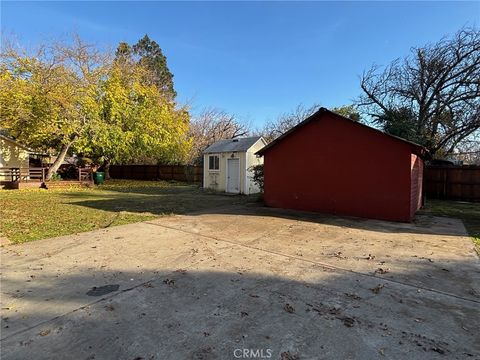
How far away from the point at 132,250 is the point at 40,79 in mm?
16725

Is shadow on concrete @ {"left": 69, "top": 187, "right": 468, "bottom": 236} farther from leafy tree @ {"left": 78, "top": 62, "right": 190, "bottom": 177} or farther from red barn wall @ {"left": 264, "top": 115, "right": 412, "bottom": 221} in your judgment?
leafy tree @ {"left": 78, "top": 62, "right": 190, "bottom": 177}

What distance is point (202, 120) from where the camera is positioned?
3416cm

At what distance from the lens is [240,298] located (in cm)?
366

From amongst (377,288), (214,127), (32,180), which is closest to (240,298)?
(377,288)

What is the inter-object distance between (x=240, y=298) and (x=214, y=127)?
30.6m

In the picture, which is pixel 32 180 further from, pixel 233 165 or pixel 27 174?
pixel 233 165

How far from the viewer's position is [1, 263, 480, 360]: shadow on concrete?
8.69ft

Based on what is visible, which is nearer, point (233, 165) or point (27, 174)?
point (233, 165)

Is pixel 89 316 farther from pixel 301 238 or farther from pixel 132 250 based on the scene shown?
pixel 301 238

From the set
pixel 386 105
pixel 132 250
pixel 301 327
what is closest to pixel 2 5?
pixel 132 250

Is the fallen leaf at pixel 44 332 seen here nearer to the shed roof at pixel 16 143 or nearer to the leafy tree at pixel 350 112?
the leafy tree at pixel 350 112

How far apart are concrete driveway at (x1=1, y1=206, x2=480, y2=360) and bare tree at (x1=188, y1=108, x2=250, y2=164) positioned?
87.3 ft

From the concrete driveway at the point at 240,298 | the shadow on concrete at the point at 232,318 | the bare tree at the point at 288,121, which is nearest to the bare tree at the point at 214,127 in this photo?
the bare tree at the point at 288,121

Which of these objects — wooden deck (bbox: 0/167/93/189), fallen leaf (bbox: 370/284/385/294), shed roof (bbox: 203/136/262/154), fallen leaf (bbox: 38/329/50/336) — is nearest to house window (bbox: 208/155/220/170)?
shed roof (bbox: 203/136/262/154)
